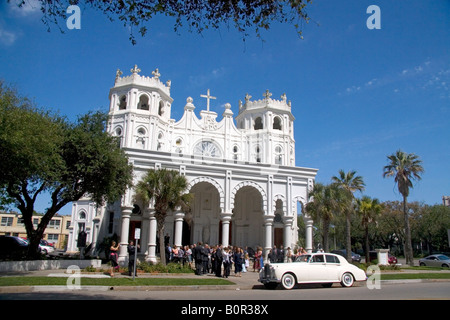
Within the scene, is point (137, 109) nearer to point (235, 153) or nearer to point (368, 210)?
point (235, 153)

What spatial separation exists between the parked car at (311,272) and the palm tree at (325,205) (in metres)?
12.5

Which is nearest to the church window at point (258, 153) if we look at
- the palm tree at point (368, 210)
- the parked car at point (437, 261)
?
the palm tree at point (368, 210)

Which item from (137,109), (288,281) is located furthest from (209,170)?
(288,281)

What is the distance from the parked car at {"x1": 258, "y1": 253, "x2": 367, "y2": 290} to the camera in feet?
48.6

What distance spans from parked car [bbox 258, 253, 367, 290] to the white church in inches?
550

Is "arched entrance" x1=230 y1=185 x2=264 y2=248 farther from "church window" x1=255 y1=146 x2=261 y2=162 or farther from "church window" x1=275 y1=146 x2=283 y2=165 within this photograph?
"church window" x1=275 y1=146 x2=283 y2=165

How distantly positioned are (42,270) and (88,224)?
22154mm

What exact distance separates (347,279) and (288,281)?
2.87 meters

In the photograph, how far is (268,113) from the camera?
40.7m

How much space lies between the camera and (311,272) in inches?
597

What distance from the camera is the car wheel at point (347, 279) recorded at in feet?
51.4

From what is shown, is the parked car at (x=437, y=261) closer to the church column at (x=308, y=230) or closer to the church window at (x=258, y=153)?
the church column at (x=308, y=230)

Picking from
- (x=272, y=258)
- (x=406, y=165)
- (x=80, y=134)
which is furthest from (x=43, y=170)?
(x=406, y=165)

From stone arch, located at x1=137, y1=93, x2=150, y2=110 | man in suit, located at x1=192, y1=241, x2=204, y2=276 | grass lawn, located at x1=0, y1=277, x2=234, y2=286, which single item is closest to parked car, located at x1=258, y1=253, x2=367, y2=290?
grass lawn, located at x1=0, y1=277, x2=234, y2=286
